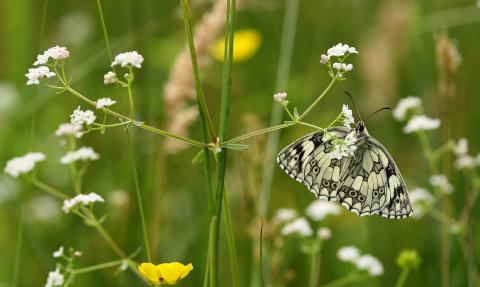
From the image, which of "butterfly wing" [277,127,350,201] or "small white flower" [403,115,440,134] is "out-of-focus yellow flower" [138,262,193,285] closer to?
"butterfly wing" [277,127,350,201]

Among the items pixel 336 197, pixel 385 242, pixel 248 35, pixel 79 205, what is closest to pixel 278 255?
pixel 336 197

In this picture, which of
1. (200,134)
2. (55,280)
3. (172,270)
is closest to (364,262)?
(172,270)

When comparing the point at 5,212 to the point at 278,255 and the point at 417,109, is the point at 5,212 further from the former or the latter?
the point at 417,109

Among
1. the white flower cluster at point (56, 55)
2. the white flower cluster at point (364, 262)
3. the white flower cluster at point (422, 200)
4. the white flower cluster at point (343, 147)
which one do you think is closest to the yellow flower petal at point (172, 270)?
the white flower cluster at point (343, 147)

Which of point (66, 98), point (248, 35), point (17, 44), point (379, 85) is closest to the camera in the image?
point (17, 44)

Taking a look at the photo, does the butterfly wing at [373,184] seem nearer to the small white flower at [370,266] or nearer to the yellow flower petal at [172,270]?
the small white flower at [370,266]
